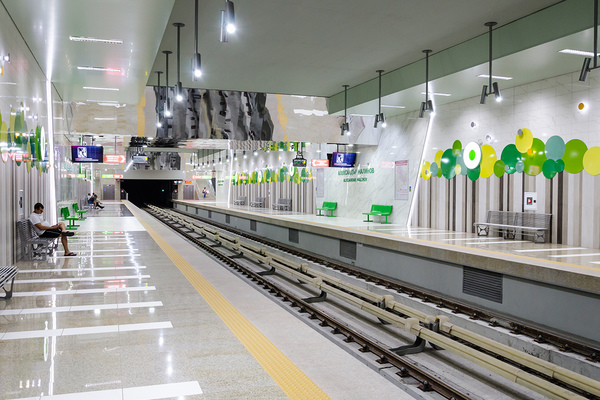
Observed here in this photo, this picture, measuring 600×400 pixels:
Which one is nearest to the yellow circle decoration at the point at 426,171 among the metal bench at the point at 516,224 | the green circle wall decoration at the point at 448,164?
the green circle wall decoration at the point at 448,164

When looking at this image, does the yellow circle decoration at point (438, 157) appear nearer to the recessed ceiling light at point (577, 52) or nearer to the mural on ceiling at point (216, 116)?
the mural on ceiling at point (216, 116)

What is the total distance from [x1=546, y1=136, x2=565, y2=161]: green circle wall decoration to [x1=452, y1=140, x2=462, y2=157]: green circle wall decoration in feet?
10.0

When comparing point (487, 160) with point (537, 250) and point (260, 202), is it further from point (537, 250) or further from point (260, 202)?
point (260, 202)

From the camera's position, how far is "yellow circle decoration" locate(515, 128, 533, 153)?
11.1 metres

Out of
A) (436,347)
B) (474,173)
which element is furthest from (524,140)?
(436,347)

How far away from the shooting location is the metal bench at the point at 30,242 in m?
8.98

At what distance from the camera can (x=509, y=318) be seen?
712 centimetres

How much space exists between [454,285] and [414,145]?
7.95 m

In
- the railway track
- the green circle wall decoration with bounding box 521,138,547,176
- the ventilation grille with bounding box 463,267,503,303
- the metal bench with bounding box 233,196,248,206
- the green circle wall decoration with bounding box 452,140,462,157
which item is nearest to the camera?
the railway track

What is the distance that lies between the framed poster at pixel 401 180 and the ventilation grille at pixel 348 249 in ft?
14.6

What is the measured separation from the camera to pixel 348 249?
478 inches

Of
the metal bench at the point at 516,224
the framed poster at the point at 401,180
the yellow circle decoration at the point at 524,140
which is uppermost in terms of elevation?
the yellow circle decoration at the point at 524,140

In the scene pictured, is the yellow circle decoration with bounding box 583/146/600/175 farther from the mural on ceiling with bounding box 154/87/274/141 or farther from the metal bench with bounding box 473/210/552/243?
the mural on ceiling with bounding box 154/87/274/141

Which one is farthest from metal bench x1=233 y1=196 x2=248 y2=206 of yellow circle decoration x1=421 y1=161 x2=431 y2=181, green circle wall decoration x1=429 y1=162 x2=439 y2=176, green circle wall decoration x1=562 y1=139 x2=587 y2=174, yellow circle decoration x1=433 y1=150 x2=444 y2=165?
green circle wall decoration x1=562 y1=139 x2=587 y2=174
